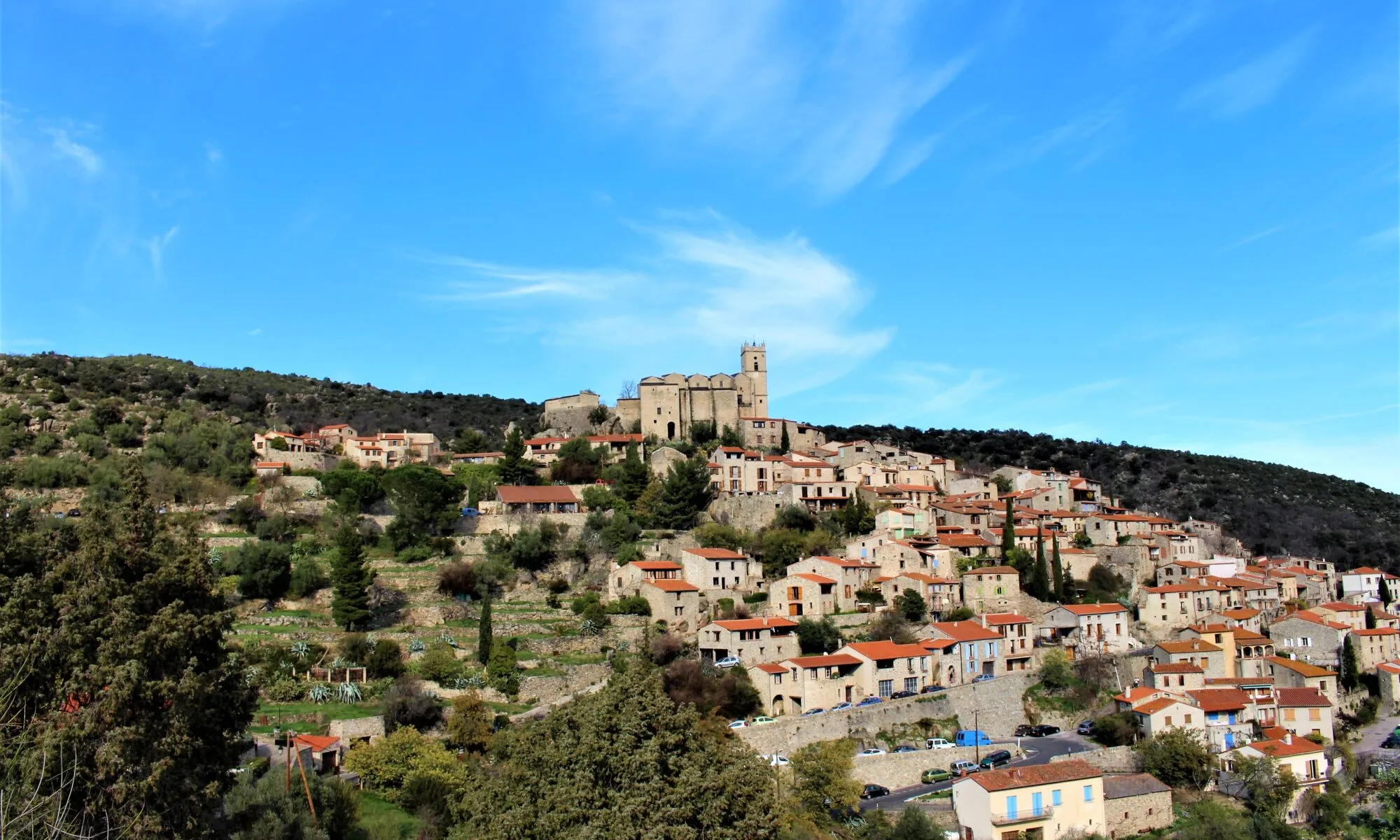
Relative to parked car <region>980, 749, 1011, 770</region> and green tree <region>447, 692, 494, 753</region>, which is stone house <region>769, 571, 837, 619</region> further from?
green tree <region>447, 692, 494, 753</region>

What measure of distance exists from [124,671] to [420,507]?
3275 centimetres

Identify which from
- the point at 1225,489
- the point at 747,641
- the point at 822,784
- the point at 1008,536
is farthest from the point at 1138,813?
the point at 1225,489

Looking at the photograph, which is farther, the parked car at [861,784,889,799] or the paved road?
the parked car at [861,784,889,799]

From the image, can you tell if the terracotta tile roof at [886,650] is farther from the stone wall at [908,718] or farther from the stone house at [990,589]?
the stone house at [990,589]

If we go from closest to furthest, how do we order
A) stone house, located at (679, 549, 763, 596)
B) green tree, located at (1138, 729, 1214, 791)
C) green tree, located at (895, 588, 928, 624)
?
green tree, located at (1138, 729, 1214, 791) → green tree, located at (895, 588, 928, 624) → stone house, located at (679, 549, 763, 596)

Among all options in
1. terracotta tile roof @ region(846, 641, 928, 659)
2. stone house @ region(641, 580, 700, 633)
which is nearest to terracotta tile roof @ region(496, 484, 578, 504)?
stone house @ region(641, 580, 700, 633)

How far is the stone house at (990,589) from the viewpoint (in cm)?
4884

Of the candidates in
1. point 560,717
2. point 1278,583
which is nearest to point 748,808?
point 560,717

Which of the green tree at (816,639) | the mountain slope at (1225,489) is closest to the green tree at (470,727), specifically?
the green tree at (816,639)

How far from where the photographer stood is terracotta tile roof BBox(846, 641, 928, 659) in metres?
40.9

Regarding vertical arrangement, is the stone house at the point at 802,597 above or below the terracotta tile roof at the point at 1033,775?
above

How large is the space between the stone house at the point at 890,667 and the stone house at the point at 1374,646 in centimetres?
2223

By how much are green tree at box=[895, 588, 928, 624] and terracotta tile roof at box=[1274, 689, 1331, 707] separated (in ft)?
45.4

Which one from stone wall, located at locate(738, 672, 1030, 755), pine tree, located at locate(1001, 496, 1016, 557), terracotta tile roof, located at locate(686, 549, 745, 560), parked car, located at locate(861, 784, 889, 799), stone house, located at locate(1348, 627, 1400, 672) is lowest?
parked car, located at locate(861, 784, 889, 799)
